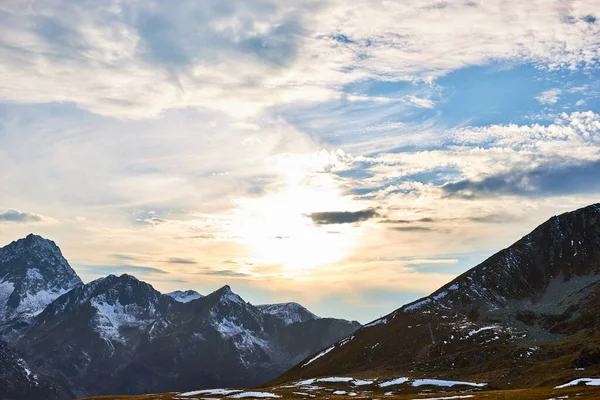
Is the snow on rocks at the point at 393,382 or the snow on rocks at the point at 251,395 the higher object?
the snow on rocks at the point at 251,395

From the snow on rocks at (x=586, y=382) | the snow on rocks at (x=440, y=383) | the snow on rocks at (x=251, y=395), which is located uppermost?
the snow on rocks at (x=251, y=395)

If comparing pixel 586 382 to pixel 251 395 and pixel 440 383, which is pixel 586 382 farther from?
pixel 251 395

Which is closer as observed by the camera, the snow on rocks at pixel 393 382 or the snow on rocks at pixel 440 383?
the snow on rocks at pixel 440 383

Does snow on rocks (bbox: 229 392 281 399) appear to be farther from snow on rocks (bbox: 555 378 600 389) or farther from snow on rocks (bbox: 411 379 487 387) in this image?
snow on rocks (bbox: 555 378 600 389)

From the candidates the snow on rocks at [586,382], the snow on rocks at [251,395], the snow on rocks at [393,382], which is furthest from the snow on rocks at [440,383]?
the snow on rocks at [251,395]

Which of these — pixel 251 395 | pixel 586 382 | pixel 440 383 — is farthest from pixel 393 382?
pixel 586 382

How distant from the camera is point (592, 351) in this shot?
162m

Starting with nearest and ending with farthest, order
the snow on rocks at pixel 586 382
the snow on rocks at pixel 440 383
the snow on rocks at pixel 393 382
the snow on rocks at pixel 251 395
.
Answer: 1. the snow on rocks at pixel 586 382
2. the snow on rocks at pixel 251 395
3. the snow on rocks at pixel 440 383
4. the snow on rocks at pixel 393 382

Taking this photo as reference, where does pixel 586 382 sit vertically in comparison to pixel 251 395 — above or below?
below

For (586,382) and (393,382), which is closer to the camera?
(586,382)

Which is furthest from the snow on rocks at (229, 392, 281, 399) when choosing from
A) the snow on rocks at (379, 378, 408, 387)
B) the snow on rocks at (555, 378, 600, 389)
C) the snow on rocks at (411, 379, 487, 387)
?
the snow on rocks at (555, 378, 600, 389)

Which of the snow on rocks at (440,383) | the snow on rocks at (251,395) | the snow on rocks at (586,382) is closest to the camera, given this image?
the snow on rocks at (586,382)

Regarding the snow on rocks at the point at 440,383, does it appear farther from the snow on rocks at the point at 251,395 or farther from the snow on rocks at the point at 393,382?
the snow on rocks at the point at 251,395

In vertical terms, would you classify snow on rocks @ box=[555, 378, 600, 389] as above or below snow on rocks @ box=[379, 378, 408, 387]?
above
